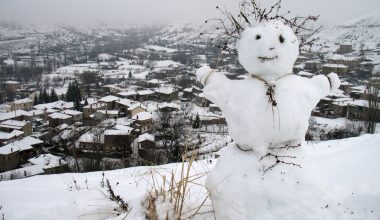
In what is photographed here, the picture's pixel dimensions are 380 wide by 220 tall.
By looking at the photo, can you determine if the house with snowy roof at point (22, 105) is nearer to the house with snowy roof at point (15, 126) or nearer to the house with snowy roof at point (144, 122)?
the house with snowy roof at point (15, 126)

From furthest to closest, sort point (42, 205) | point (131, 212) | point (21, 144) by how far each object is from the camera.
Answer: point (21, 144), point (42, 205), point (131, 212)

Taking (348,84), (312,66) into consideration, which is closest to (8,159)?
(348,84)

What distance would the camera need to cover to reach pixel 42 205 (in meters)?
2.63

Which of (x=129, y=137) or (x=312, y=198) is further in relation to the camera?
(x=129, y=137)

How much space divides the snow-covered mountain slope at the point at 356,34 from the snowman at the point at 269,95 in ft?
214

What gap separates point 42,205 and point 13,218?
0.29m

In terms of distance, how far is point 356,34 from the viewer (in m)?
75.1

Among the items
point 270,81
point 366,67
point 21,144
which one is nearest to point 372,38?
point 366,67

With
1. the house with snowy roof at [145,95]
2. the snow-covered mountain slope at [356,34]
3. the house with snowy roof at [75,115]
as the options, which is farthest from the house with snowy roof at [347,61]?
the house with snowy roof at [75,115]

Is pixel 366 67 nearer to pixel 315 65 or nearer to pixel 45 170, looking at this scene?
pixel 315 65

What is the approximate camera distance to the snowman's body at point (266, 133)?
1989 millimetres

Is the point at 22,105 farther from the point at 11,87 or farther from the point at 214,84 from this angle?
the point at 214,84

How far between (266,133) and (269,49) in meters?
0.51

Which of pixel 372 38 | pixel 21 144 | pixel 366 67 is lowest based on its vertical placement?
pixel 21 144
